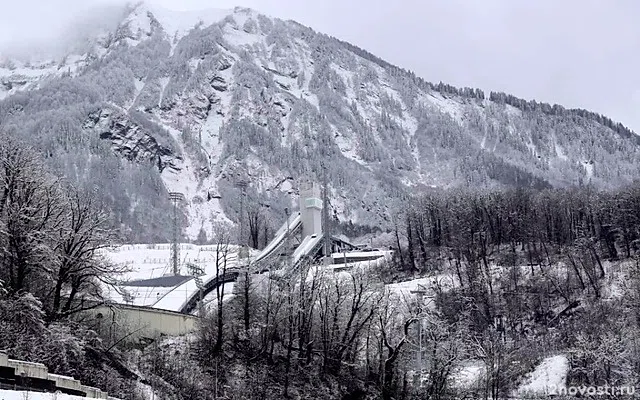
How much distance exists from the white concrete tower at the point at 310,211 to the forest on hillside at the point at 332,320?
2581 centimetres

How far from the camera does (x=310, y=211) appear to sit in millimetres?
98188

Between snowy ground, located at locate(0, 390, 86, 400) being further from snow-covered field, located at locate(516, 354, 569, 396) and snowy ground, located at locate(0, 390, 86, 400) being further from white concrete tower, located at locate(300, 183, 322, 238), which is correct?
white concrete tower, located at locate(300, 183, 322, 238)

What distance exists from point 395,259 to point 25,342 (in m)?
55.6

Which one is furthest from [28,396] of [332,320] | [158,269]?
[158,269]

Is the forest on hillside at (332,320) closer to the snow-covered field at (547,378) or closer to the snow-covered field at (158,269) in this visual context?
the snow-covered field at (547,378)

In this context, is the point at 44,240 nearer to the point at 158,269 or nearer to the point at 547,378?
the point at 547,378

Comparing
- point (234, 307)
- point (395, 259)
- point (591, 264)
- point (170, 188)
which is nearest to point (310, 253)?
point (395, 259)

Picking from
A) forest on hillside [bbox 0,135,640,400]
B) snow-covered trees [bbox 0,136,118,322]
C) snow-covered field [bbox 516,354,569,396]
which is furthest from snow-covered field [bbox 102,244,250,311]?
snow-covered field [bbox 516,354,569,396]

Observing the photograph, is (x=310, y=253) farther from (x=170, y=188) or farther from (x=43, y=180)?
(x=170, y=188)

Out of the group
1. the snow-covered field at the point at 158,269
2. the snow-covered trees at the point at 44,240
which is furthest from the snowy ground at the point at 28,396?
the snow-covered field at the point at 158,269

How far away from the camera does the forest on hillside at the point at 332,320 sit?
108 ft

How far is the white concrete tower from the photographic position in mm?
98000

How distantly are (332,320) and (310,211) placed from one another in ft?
173

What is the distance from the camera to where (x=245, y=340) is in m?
43.2
